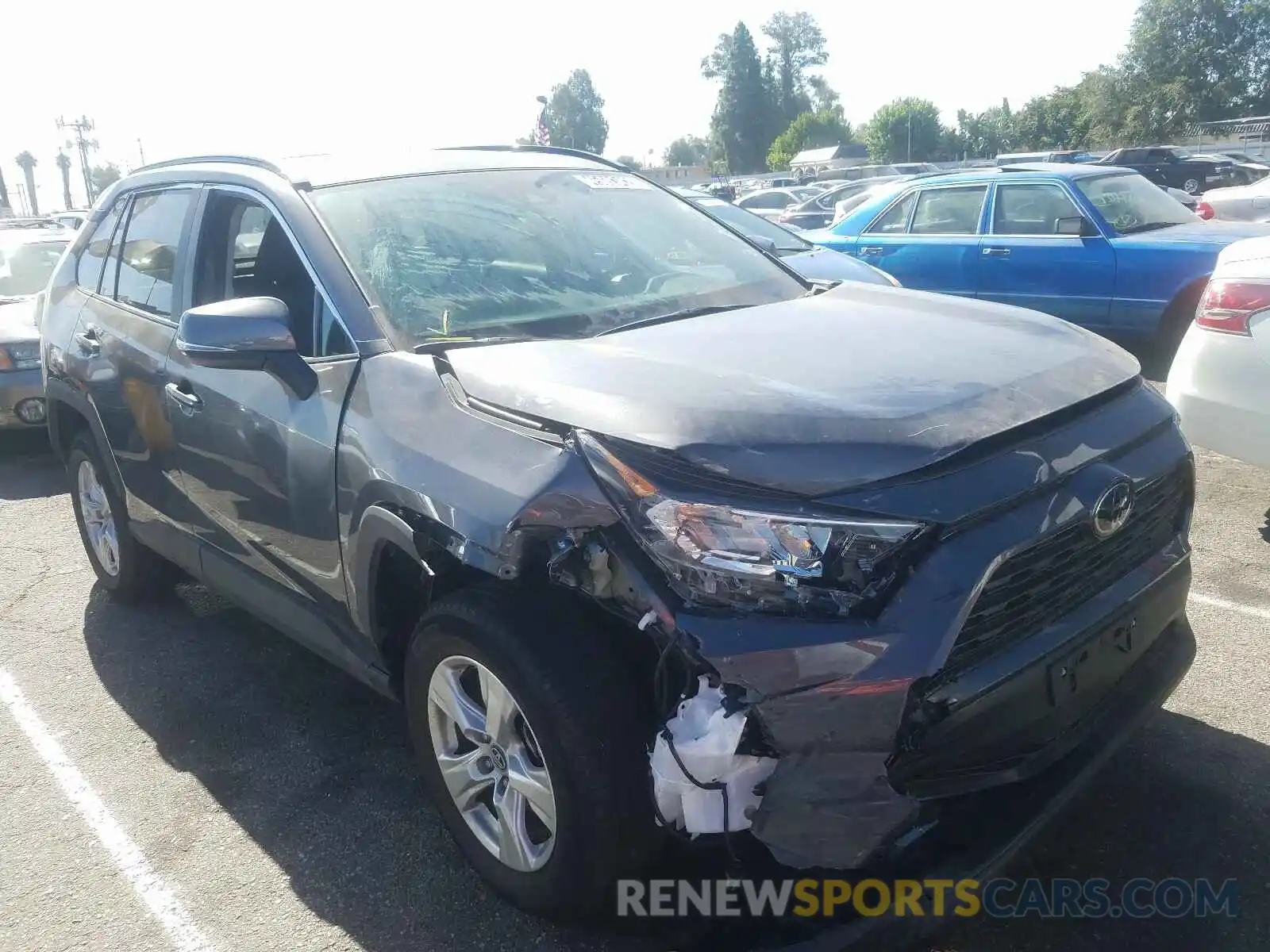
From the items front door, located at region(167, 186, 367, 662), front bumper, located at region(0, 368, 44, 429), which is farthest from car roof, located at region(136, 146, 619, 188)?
front bumper, located at region(0, 368, 44, 429)

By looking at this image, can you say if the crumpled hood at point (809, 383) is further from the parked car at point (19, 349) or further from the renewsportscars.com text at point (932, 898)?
the parked car at point (19, 349)

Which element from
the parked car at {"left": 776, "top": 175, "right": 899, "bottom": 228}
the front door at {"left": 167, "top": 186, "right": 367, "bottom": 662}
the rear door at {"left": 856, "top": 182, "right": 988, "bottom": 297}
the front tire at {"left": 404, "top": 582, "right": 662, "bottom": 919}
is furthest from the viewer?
the parked car at {"left": 776, "top": 175, "right": 899, "bottom": 228}

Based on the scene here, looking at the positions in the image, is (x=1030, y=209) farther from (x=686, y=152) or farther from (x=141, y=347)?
(x=686, y=152)

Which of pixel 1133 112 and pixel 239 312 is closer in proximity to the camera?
pixel 239 312

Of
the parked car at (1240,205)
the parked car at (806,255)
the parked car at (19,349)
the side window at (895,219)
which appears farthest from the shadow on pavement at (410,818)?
the parked car at (1240,205)

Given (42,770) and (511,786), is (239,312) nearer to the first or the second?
(511,786)

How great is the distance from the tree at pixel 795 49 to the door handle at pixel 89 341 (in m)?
109

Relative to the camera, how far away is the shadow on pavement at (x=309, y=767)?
2.70 meters

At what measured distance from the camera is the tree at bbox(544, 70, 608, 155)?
4136 inches

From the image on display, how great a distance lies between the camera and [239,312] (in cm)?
287

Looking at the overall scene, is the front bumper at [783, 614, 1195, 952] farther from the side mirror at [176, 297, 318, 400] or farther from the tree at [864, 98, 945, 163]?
the tree at [864, 98, 945, 163]

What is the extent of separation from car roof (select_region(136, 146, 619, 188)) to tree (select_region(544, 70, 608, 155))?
341ft

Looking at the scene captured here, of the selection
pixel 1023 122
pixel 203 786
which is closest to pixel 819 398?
pixel 203 786

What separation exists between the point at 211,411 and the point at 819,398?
6.92 feet
